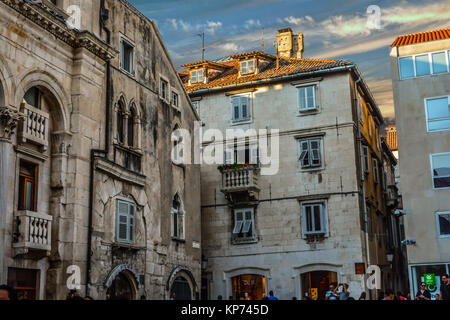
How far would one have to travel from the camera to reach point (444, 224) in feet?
93.8

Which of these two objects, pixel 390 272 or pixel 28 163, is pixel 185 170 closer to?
pixel 28 163

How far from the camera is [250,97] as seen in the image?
3497 cm

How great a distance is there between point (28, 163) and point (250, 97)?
57.8 ft

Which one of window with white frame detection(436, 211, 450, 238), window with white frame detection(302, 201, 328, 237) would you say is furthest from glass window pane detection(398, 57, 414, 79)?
window with white frame detection(302, 201, 328, 237)

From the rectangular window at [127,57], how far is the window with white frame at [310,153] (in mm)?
11384

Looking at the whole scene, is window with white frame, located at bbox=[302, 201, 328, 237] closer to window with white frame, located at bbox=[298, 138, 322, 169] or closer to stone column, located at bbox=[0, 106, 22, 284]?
window with white frame, located at bbox=[298, 138, 322, 169]

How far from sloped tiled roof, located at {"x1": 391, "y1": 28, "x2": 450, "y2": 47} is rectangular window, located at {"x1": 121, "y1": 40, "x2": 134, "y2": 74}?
13.6m

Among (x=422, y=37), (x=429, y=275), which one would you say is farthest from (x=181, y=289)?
(x=422, y=37)

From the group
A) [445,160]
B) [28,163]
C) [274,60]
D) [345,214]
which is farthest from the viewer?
[274,60]

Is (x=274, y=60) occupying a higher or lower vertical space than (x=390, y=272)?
higher

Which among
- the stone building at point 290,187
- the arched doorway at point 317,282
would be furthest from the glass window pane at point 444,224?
the arched doorway at point 317,282

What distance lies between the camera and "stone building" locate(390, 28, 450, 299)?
Result: 93.6 ft

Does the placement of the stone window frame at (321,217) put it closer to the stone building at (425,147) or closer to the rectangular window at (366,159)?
the rectangular window at (366,159)
